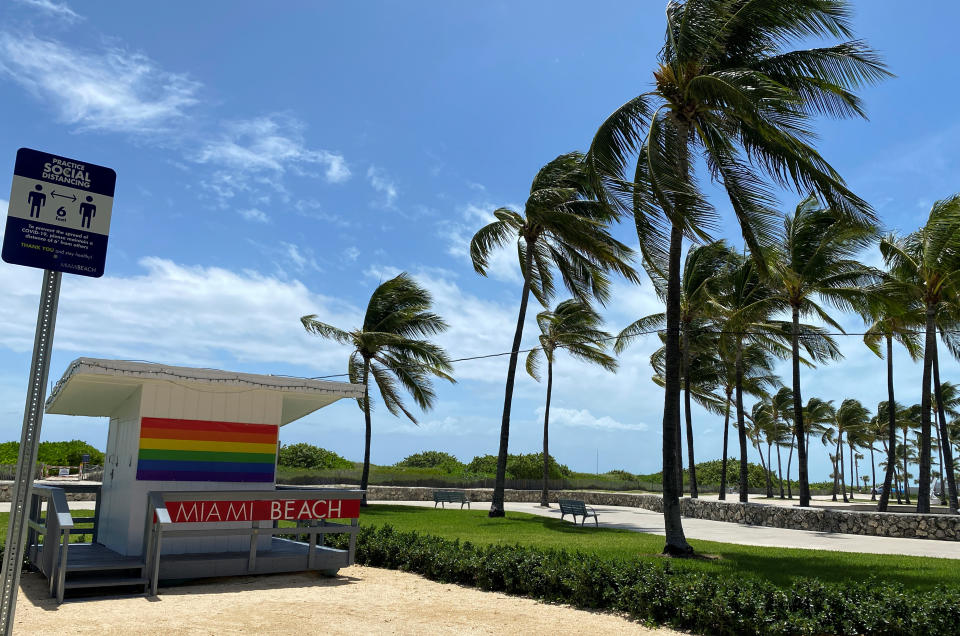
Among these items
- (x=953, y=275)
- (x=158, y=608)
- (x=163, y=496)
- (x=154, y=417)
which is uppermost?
(x=953, y=275)

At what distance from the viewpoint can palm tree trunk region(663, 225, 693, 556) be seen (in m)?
12.3

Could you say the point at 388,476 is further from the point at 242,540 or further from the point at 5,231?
the point at 5,231

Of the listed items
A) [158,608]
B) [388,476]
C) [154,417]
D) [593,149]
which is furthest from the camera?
[388,476]

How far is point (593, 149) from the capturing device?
43.4ft

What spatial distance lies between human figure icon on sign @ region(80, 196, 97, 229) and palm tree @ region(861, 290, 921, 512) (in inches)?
744

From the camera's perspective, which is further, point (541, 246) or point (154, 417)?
point (541, 246)

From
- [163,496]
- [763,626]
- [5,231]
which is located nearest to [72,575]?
[163,496]

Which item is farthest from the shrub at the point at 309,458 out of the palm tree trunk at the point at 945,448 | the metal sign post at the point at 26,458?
the metal sign post at the point at 26,458

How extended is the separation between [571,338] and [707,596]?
77.9ft

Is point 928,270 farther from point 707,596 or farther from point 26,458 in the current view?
point 26,458

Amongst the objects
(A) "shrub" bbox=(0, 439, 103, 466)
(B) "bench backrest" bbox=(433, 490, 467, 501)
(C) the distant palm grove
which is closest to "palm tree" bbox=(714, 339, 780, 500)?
(C) the distant palm grove

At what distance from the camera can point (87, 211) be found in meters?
4.62

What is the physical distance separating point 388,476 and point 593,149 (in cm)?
2442

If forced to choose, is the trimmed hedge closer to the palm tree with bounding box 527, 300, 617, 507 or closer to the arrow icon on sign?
the arrow icon on sign
